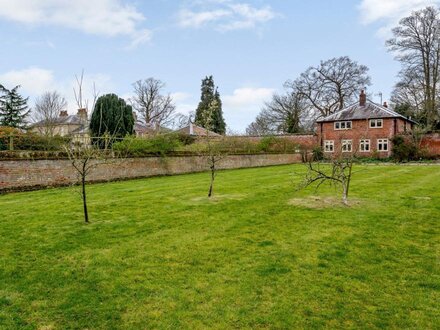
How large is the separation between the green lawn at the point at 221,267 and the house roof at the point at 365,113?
31.6m

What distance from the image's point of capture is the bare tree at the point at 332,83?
4819 centimetres

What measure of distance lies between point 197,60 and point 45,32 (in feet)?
29.9

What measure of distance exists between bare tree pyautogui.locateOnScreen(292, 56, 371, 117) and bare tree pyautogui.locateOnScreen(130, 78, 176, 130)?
62.9ft

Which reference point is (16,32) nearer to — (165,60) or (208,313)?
(165,60)

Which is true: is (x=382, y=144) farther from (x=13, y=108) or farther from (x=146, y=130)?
(x=13, y=108)

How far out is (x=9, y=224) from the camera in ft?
25.2

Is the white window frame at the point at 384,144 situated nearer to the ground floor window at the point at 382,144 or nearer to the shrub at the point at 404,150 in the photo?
the ground floor window at the point at 382,144

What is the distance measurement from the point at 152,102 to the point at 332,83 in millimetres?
26936

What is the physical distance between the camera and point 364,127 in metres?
39.1

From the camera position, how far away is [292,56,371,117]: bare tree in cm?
4819

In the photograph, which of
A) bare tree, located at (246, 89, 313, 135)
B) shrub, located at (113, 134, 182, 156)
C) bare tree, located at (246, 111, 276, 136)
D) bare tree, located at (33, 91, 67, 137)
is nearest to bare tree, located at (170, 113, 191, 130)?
bare tree, located at (246, 111, 276, 136)

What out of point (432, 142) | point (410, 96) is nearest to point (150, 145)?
point (432, 142)

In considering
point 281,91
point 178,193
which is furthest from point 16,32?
point 281,91

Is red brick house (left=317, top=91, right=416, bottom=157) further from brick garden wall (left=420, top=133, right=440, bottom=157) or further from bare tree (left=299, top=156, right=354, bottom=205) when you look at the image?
bare tree (left=299, top=156, right=354, bottom=205)
